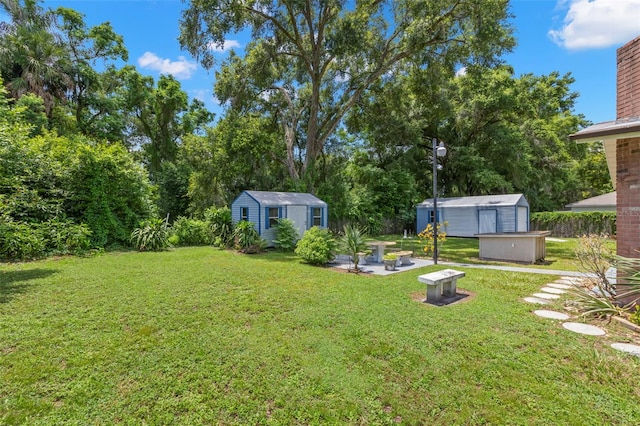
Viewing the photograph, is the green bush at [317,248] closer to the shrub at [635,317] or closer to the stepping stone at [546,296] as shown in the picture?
the stepping stone at [546,296]

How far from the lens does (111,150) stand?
11.7 metres

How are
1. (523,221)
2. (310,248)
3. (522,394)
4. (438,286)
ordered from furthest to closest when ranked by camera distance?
1. (523,221)
2. (310,248)
3. (438,286)
4. (522,394)

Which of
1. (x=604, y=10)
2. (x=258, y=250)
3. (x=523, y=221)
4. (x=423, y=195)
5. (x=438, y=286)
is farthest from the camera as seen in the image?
(x=423, y=195)

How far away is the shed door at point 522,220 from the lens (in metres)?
16.6

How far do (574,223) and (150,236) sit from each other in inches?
843

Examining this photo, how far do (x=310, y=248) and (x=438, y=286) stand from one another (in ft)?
14.0

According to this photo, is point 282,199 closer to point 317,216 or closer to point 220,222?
point 317,216

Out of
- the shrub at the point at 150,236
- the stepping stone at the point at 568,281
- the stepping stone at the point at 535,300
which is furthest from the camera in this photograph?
the shrub at the point at 150,236

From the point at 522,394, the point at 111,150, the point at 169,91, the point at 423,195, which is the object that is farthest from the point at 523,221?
the point at 169,91

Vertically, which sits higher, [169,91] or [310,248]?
[169,91]

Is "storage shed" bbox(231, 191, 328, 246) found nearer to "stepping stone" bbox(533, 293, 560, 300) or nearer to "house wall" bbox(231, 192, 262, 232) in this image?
"house wall" bbox(231, 192, 262, 232)

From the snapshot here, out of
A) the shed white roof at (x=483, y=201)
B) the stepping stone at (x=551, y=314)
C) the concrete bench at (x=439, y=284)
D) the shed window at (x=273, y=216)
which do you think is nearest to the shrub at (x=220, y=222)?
the shed window at (x=273, y=216)

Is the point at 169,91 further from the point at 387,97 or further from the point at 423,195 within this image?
the point at 423,195

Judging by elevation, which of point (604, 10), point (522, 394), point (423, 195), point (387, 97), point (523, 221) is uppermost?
point (387, 97)
